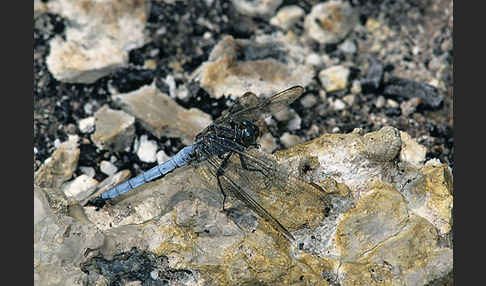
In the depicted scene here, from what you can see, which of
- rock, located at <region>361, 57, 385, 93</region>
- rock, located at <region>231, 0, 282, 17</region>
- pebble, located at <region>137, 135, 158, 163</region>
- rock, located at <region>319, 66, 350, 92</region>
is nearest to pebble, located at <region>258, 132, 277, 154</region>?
rock, located at <region>319, 66, 350, 92</region>

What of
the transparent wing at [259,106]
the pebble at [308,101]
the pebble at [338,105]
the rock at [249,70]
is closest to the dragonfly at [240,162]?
the transparent wing at [259,106]

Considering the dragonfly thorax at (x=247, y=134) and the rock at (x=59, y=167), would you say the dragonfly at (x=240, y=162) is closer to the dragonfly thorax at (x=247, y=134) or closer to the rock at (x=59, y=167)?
the dragonfly thorax at (x=247, y=134)

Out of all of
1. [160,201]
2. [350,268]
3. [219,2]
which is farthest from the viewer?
[219,2]

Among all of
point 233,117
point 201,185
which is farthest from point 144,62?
point 201,185

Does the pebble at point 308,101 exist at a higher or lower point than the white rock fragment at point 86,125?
higher

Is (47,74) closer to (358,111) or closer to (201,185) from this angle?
(201,185)

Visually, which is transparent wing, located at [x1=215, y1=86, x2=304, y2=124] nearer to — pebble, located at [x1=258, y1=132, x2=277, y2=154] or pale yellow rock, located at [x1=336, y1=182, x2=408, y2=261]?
pebble, located at [x1=258, y1=132, x2=277, y2=154]
